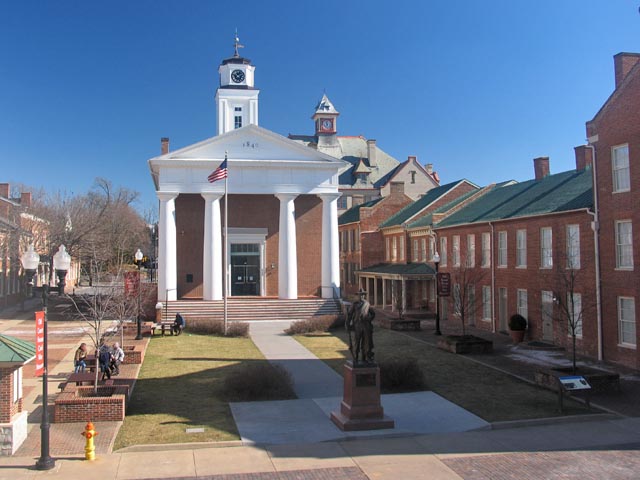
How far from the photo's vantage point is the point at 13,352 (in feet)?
41.6

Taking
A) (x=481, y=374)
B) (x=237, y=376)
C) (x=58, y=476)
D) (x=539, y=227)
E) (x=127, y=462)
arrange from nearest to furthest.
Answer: (x=58, y=476) < (x=127, y=462) < (x=237, y=376) < (x=481, y=374) < (x=539, y=227)

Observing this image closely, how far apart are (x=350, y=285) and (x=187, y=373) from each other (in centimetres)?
3439

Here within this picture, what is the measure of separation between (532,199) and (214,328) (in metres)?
17.3

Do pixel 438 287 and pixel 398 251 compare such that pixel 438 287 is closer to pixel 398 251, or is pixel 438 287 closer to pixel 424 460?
pixel 398 251

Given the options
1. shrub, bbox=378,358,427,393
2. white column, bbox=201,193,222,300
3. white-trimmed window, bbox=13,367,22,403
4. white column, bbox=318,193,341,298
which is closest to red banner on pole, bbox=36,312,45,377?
white-trimmed window, bbox=13,367,22,403

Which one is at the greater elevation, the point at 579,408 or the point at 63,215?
the point at 63,215

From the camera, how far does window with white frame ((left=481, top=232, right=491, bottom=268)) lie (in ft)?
108

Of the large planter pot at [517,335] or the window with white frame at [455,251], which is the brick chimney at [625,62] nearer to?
the large planter pot at [517,335]

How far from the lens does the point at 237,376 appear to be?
60.2ft

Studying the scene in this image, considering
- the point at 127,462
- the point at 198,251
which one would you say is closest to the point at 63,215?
the point at 198,251

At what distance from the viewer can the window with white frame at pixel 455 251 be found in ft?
121

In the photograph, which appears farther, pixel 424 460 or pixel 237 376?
pixel 237 376

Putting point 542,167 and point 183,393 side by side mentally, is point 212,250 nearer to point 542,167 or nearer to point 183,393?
point 542,167

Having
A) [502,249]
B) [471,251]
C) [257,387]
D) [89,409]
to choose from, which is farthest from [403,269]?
[89,409]
